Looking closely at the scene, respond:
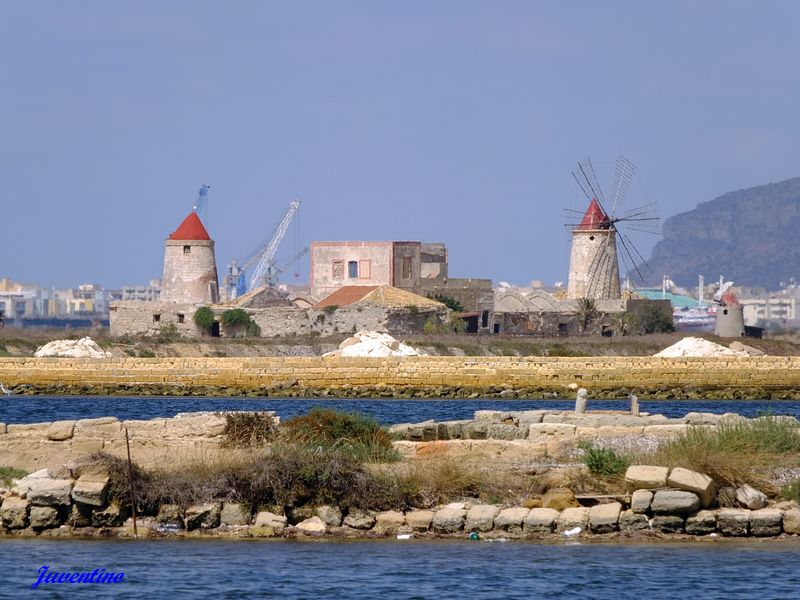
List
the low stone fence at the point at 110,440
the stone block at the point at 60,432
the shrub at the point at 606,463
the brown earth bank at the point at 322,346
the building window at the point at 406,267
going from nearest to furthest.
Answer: the shrub at the point at 606,463, the low stone fence at the point at 110,440, the stone block at the point at 60,432, the brown earth bank at the point at 322,346, the building window at the point at 406,267

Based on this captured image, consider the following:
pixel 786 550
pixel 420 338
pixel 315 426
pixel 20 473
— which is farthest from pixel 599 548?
pixel 420 338

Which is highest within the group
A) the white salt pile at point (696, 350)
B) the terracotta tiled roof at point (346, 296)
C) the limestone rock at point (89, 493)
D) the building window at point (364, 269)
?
Answer: the building window at point (364, 269)

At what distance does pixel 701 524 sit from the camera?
11414 mm

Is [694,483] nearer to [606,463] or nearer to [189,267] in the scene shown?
[606,463]

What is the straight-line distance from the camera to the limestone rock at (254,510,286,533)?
11.5 m

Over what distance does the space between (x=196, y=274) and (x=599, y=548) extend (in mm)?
41018

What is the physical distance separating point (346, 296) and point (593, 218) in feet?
39.6

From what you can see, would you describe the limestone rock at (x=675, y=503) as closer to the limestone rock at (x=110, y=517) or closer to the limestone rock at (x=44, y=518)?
the limestone rock at (x=110, y=517)

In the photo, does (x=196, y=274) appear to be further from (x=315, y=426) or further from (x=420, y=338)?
(x=315, y=426)

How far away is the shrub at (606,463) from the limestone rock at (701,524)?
99 cm

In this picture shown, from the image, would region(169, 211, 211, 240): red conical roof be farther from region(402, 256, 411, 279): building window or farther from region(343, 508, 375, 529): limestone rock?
region(343, 508, 375, 529): limestone rock

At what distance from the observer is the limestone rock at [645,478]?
11.6m

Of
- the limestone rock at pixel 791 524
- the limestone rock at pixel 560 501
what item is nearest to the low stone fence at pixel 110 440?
the limestone rock at pixel 560 501

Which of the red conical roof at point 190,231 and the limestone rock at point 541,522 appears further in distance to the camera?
the red conical roof at point 190,231
